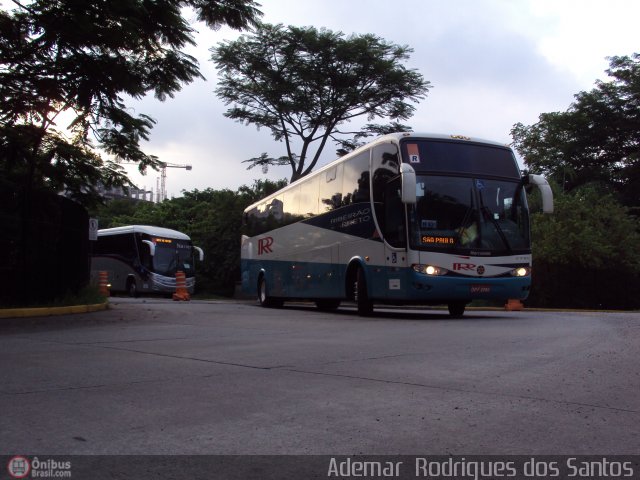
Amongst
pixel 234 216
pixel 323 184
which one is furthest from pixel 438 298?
pixel 234 216

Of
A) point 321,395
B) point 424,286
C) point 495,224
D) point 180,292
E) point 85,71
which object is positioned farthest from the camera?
point 180,292

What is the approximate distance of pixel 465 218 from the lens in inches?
519

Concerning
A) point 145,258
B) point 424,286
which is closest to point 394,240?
point 424,286

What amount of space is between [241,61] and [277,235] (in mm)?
13034

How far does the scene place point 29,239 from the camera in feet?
45.0

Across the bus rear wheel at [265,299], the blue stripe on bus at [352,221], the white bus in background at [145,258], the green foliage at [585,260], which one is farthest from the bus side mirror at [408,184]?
the white bus in background at [145,258]

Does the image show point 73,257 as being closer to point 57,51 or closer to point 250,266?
point 57,51

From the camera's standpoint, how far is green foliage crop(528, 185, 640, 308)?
29.3 m

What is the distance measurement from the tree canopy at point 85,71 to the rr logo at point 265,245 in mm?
7848

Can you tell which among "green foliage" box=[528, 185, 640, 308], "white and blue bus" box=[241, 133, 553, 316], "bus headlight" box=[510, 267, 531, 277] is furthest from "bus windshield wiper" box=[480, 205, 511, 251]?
"green foliage" box=[528, 185, 640, 308]

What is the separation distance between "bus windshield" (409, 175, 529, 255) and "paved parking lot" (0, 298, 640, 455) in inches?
149

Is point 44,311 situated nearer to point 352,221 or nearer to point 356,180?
point 352,221

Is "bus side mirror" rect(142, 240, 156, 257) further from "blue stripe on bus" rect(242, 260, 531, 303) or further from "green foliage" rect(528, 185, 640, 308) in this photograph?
"blue stripe on bus" rect(242, 260, 531, 303)

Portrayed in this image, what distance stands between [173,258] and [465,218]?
86.7 ft
